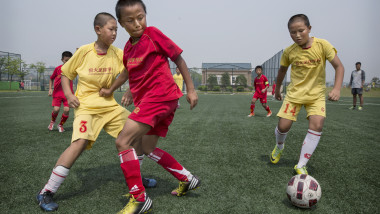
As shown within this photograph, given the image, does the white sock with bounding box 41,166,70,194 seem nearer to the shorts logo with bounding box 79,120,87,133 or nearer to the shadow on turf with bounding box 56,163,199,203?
the shadow on turf with bounding box 56,163,199,203

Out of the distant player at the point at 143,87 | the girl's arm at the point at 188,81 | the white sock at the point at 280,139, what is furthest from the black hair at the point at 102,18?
the white sock at the point at 280,139

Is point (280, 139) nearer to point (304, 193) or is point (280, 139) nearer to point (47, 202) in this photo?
point (304, 193)

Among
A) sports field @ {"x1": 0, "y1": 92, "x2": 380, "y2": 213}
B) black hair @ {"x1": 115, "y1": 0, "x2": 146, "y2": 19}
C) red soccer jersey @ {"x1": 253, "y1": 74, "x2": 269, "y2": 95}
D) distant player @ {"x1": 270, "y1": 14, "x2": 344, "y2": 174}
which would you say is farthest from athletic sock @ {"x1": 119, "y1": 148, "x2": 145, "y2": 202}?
red soccer jersey @ {"x1": 253, "y1": 74, "x2": 269, "y2": 95}

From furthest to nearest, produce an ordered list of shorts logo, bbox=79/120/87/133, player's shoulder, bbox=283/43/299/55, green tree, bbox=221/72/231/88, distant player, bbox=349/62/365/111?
green tree, bbox=221/72/231/88 → distant player, bbox=349/62/365/111 → player's shoulder, bbox=283/43/299/55 → shorts logo, bbox=79/120/87/133

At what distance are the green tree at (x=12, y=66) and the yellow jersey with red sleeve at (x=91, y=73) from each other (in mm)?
37943

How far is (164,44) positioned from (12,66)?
3984 centimetres

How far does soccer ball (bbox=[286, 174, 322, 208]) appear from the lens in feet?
7.84

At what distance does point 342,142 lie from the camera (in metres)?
5.25

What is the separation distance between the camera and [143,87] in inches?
97.7

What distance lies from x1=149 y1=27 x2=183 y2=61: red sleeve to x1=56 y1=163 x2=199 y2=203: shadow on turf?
1.41m

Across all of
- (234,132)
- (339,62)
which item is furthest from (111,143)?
(339,62)

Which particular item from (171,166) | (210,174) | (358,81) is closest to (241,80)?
(358,81)

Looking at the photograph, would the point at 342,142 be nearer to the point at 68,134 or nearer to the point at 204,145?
the point at 204,145

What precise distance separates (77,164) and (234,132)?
12.1 ft
